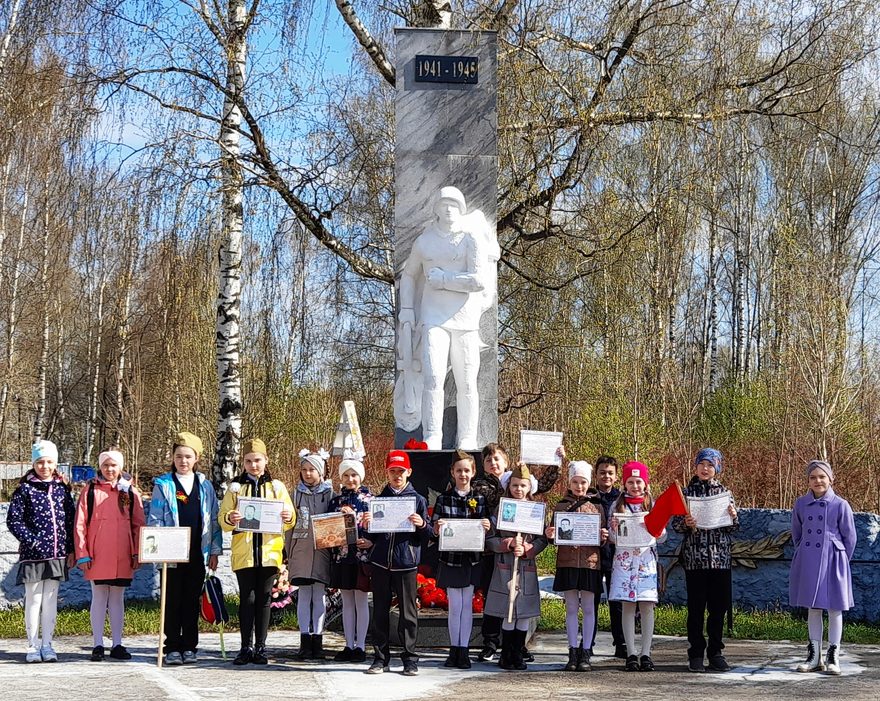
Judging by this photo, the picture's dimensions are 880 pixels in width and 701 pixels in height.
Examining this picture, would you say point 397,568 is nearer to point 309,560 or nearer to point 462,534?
point 462,534

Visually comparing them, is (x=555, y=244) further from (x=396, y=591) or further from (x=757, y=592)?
(x=396, y=591)

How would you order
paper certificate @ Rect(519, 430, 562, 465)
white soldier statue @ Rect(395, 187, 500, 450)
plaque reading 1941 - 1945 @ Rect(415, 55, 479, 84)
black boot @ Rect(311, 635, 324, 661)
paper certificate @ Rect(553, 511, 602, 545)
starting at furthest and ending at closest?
plaque reading 1941 - 1945 @ Rect(415, 55, 479, 84)
white soldier statue @ Rect(395, 187, 500, 450)
paper certificate @ Rect(519, 430, 562, 465)
black boot @ Rect(311, 635, 324, 661)
paper certificate @ Rect(553, 511, 602, 545)

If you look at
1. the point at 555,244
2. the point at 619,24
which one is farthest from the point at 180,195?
the point at 555,244

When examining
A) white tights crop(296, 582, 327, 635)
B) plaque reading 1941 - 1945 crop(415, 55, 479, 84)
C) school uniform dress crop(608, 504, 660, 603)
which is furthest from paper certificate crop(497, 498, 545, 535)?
plaque reading 1941 - 1945 crop(415, 55, 479, 84)

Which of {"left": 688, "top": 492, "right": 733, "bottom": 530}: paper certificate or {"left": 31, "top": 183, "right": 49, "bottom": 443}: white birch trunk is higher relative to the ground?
{"left": 31, "top": 183, "right": 49, "bottom": 443}: white birch trunk

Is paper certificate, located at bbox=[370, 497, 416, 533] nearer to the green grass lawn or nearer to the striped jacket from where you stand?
the striped jacket

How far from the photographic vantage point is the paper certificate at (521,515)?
8.01 meters

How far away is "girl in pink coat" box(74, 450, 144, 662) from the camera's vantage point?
835 centimetres

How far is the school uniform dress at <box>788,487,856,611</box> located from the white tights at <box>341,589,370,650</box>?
3244 millimetres

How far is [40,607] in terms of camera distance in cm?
851

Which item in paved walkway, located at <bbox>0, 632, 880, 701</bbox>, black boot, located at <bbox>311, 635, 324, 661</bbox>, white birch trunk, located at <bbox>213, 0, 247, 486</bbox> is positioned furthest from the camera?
white birch trunk, located at <bbox>213, 0, 247, 486</bbox>

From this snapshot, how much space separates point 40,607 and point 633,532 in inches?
178

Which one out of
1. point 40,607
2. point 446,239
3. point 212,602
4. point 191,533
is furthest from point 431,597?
point 446,239

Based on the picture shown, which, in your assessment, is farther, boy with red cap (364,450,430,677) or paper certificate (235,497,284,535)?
paper certificate (235,497,284,535)
